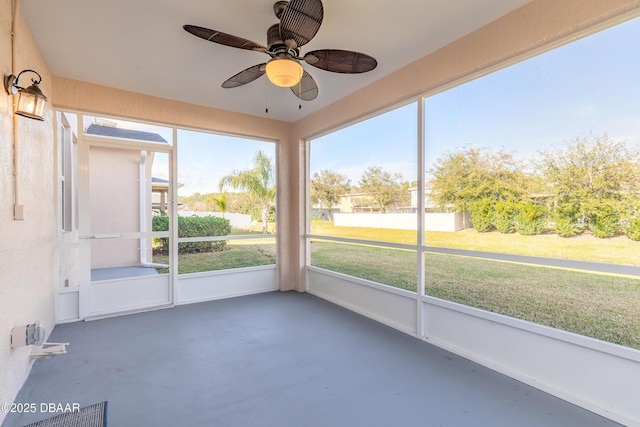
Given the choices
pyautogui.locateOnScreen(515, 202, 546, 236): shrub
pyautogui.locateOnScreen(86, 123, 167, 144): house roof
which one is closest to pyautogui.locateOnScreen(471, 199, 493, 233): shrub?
pyautogui.locateOnScreen(515, 202, 546, 236): shrub

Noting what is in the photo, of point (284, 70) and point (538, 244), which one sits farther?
point (538, 244)

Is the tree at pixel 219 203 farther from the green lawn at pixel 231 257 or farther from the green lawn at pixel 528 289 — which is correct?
the green lawn at pixel 528 289

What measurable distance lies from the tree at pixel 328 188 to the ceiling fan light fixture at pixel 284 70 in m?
2.54

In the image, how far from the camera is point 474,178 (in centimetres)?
292

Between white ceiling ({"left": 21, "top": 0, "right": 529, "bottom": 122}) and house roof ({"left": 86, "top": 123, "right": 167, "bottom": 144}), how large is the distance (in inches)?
20.8

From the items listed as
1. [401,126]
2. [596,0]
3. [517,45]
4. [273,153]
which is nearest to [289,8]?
[517,45]

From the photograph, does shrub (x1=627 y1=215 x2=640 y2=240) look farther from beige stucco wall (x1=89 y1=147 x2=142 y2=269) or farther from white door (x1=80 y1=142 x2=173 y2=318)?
beige stucco wall (x1=89 y1=147 x2=142 y2=269)

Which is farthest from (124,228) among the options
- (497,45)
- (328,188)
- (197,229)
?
(497,45)

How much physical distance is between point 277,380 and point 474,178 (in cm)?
247

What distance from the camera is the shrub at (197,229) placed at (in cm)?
405

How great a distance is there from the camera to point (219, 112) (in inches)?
169

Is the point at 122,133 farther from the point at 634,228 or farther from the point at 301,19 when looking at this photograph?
the point at 634,228

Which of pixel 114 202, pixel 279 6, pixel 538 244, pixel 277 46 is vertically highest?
pixel 279 6

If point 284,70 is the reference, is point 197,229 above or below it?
below
